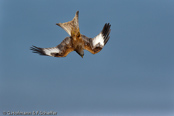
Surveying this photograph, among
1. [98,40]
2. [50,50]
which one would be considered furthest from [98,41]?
[50,50]

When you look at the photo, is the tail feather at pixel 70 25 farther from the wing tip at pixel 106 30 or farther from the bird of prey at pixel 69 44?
the wing tip at pixel 106 30

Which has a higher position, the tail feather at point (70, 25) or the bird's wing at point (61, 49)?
the tail feather at point (70, 25)

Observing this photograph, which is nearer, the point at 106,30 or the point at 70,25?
the point at 70,25

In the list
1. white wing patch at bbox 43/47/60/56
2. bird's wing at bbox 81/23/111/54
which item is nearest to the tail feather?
bird's wing at bbox 81/23/111/54

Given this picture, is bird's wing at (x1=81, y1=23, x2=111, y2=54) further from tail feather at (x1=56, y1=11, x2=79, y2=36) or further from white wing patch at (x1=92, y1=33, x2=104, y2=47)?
tail feather at (x1=56, y1=11, x2=79, y2=36)

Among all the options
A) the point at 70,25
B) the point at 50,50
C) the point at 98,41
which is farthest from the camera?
the point at 98,41

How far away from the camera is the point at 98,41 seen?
19.3m

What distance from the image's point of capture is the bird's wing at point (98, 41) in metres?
18.8

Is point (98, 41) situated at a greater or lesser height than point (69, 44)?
greater

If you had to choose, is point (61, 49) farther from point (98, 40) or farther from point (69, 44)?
point (98, 40)

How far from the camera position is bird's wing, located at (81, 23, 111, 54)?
18.8m

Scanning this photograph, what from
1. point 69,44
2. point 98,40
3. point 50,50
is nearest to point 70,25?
point 69,44

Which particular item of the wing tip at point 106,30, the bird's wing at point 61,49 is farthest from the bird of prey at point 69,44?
the wing tip at point 106,30

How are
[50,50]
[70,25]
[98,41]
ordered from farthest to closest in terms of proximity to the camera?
[98,41] → [70,25] → [50,50]
